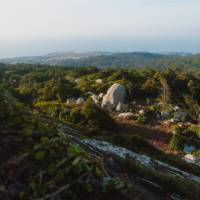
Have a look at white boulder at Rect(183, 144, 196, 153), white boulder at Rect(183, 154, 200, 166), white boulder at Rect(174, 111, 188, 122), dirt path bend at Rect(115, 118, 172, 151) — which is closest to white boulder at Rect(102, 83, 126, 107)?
dirt path bend at Rect(115, 118, 172, 151)

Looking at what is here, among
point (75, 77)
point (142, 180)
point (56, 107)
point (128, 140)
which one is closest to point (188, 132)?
point (56, 107)

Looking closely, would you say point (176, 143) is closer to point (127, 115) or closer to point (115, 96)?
point (127, 115)

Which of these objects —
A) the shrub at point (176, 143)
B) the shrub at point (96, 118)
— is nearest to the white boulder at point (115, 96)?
the shrub at point (96, 118)

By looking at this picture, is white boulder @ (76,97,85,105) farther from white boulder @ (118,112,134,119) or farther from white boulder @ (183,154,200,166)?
white boulder @ (183,154,200,166)

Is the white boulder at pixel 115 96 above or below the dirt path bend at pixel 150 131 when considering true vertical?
above

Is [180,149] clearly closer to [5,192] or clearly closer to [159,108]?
[159,108]

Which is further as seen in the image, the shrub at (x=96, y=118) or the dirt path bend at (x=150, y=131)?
the shrub at (x=96, y=118)

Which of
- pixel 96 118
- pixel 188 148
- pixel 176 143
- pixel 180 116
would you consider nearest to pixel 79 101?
pixel 180 116

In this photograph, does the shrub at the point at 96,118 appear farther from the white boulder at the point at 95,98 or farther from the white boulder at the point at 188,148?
the white boulder at the point at 95,98
